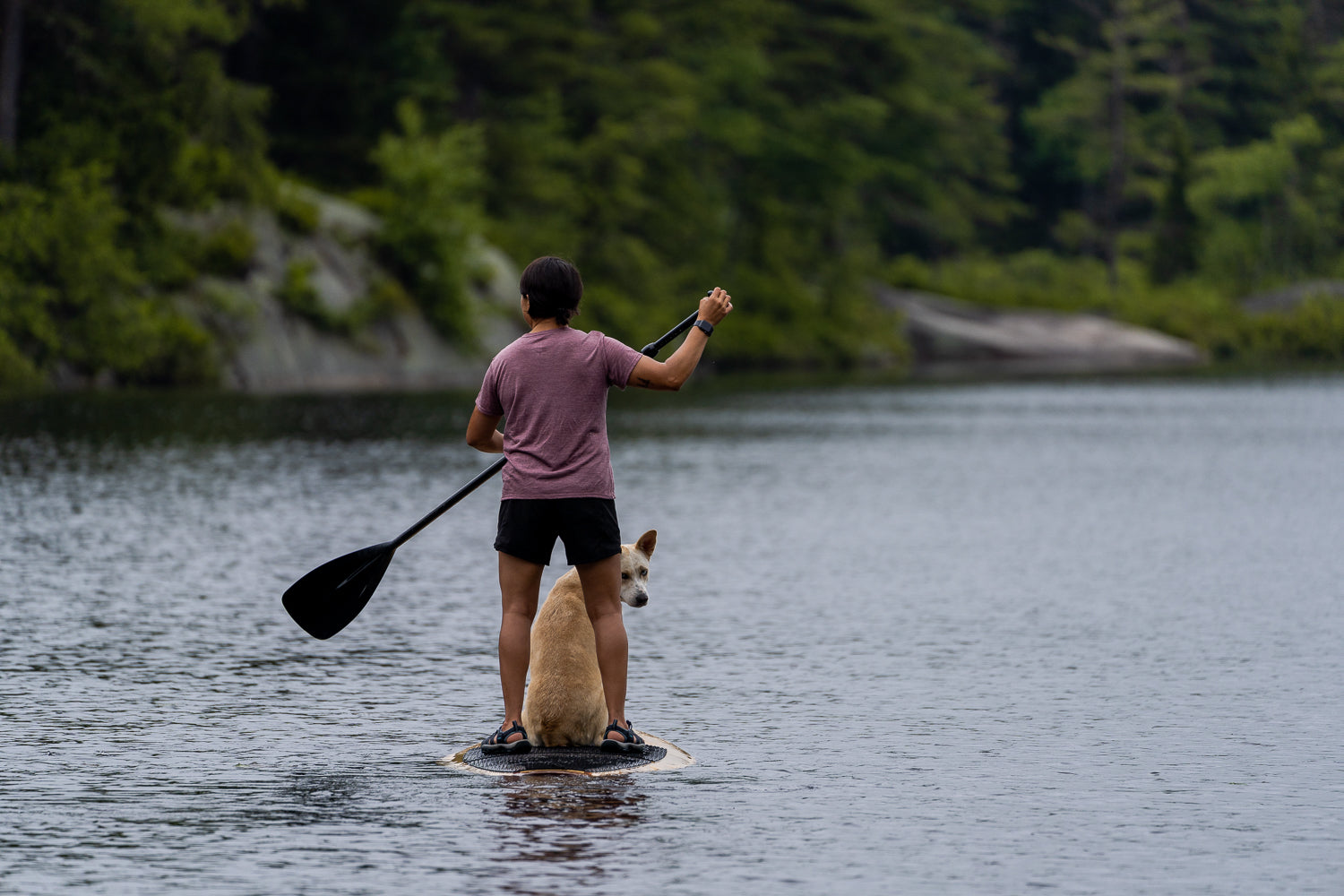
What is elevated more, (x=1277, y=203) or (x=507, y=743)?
(x=1277, y=203)

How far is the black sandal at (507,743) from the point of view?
24.6 ft

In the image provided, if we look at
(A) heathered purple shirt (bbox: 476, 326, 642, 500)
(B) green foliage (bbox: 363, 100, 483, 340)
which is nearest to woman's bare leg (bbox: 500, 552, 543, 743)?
(A) heathered purple shirt (bbox: 476, 326, 642, 500)

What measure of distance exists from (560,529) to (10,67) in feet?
119

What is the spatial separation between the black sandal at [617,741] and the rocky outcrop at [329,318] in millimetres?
34080

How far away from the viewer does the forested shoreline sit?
4256 centimetres

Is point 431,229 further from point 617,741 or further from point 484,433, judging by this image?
point 617,741

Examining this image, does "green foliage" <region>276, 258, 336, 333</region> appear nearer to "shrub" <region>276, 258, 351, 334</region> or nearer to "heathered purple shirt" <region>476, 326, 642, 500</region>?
"shrub" <region>276, 258, 351, 334</region>

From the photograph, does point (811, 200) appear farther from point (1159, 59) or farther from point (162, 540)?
point (162, 540)

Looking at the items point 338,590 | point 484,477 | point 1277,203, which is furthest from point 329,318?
point 1277,203

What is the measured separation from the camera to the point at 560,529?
7.56 m

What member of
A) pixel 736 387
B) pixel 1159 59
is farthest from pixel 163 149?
pixel 1159 59

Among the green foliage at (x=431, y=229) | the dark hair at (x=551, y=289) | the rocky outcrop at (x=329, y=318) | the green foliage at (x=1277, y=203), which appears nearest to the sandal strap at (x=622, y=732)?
the dark hair at (x=551, y=289)

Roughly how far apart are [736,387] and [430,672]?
39.3 metres

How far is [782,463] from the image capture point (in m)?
24.0
